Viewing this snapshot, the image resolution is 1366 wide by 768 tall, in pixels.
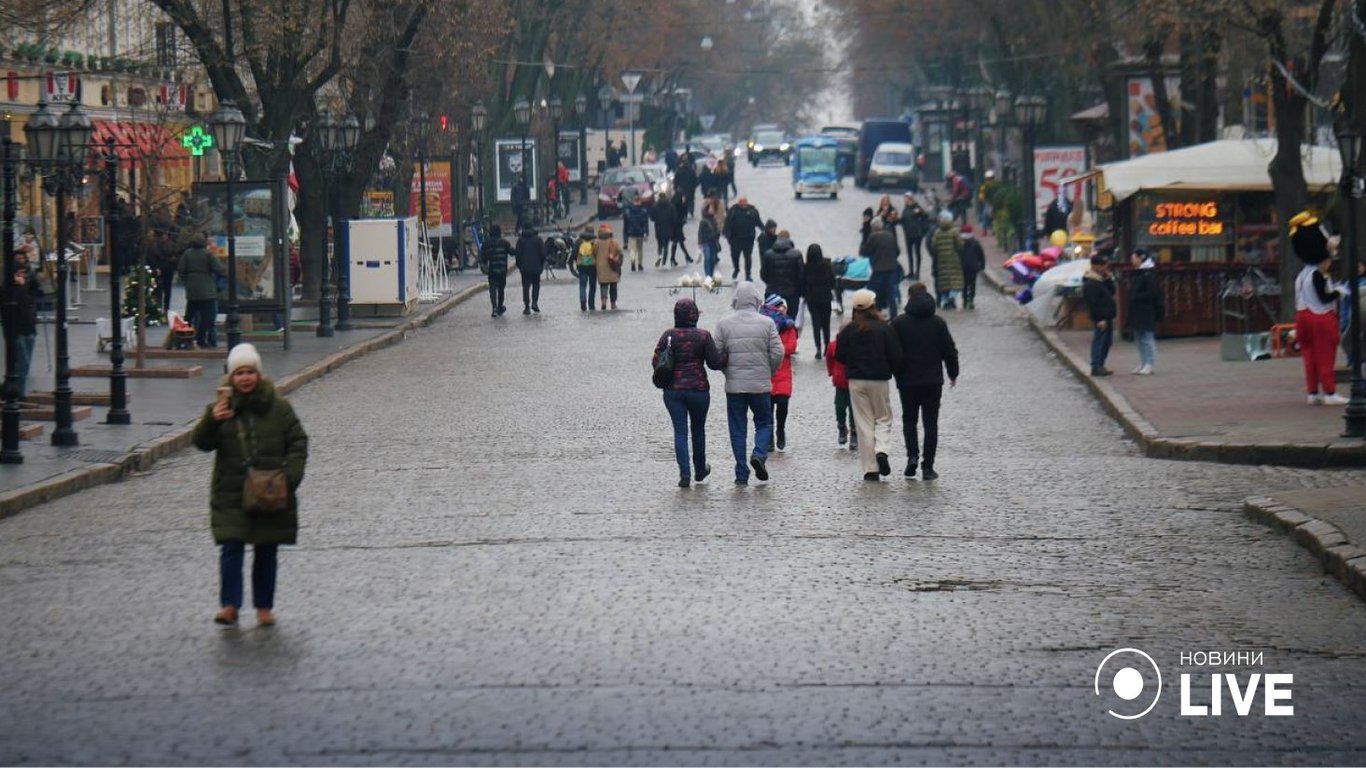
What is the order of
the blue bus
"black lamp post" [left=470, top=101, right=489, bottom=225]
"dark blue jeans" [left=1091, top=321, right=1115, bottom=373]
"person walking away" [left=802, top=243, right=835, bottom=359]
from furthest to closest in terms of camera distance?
1. the blue bus
2. "black lamp post" [left=470, top=101, right=489, bottom=225]
3. "person walking away" [left=802, top=243, right=835, bottom=359]
4. "dark blue jeans" [left=1091, top=321, right=1115, bottom=373]

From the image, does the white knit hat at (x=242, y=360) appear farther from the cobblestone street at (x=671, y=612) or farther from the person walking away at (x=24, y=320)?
the person walking away at (x=24, y=320)

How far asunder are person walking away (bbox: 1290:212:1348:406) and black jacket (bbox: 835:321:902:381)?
18.9ft

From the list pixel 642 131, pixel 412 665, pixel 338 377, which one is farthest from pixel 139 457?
pixel 642 131

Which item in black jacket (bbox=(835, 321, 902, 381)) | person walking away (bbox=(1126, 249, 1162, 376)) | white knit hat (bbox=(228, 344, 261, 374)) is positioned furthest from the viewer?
person walking away (bbox=(1126, 249, 1162, 376))

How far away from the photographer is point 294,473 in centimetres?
1109

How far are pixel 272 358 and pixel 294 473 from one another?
1911 cm

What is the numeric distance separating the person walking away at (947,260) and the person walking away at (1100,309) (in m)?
9.85

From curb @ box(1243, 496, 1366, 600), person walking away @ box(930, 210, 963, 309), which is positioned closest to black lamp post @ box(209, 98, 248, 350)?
person walking away @ box(930, 210, 963, 309)

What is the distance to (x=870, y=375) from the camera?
693 inches

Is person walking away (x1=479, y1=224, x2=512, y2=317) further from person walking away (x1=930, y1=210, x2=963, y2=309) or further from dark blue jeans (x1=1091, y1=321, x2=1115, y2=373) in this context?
dark blue jeans (x1=1091, y1=321, x2=1115, y2=373)

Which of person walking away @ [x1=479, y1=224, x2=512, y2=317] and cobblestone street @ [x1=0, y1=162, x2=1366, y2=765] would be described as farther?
person walking away @ [x1=479, y1=224, x2=512, y2=317]

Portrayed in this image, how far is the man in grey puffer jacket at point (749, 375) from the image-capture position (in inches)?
683

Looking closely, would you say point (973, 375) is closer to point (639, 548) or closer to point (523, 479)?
point (523, 479)

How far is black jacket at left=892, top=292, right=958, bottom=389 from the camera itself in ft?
57.9
